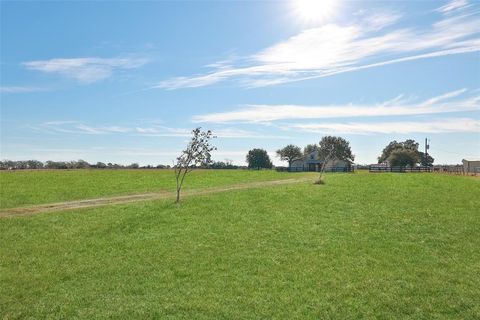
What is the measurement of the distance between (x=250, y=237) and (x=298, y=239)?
232 cm

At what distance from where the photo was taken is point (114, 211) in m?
27.3

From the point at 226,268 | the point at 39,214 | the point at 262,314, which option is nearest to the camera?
the point at 262,314

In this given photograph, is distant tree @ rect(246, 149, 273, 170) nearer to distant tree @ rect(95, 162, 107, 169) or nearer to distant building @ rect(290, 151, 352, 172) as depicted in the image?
distant building @ rect(290, 151, 352, 172)

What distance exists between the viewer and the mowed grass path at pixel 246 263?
13008mm

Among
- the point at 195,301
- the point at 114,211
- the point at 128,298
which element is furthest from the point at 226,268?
the point at 114,211

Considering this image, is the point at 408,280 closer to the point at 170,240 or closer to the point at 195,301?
the point at 195,301

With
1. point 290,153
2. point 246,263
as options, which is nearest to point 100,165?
point 290,153

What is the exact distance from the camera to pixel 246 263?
54.0 feet

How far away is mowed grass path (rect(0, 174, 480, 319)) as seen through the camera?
13.0 metres

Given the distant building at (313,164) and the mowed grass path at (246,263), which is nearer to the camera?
the mowed grass path at (246,263)

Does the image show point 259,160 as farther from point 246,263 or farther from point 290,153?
point 246,263

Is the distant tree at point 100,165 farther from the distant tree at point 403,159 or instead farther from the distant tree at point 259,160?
the distant tree at point 403,159

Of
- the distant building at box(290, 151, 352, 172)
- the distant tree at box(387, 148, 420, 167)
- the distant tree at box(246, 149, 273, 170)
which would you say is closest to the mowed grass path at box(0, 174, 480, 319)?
the distant building at box(290, 151, 352, 172)

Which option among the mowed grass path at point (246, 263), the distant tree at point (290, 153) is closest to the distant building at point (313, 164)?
the distant tree at point (290, 153)
